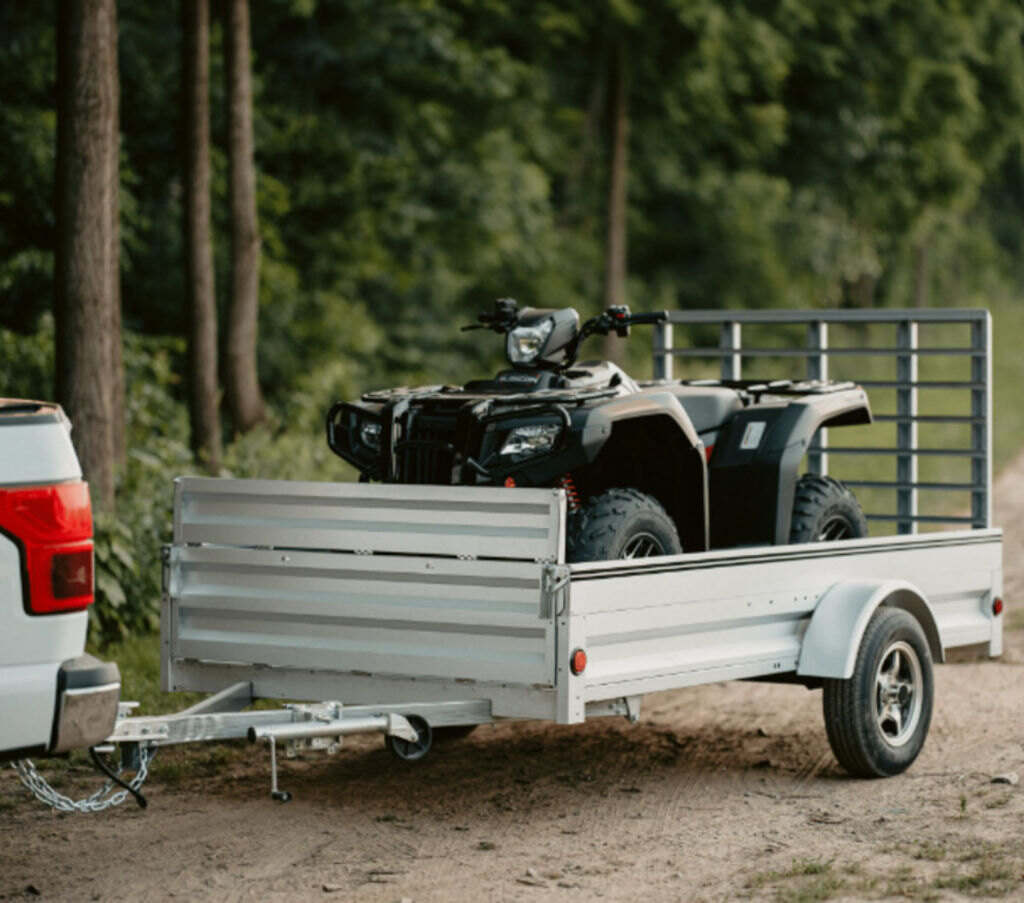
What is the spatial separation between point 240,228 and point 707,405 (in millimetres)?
11251

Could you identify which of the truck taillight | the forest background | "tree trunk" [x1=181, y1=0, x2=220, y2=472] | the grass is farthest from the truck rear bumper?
"tree trunk" [x1=181, y1=0, x2=220, y2=472]

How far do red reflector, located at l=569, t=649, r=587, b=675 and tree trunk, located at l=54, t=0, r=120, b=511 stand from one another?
6253 mm

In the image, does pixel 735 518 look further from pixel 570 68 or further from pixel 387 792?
pixel 570 68

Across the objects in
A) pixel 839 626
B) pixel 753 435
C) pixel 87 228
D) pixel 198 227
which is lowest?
pixel 839 626

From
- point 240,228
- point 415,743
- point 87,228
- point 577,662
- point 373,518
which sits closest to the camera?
point 577,662

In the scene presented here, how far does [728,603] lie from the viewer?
22.8 feet

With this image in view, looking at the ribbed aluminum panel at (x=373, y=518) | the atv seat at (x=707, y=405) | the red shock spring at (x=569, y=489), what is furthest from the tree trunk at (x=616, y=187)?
the ribbed aluminum panel at (x=373, y=518)

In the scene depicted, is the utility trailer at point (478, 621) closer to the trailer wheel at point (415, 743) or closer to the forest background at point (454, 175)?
the trailer wheel at point (415, 743)

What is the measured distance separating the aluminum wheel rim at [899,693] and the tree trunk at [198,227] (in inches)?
419

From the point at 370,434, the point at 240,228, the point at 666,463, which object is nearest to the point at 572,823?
the point at 666,463

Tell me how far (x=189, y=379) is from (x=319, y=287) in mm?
7534

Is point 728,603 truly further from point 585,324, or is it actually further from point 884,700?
point 585,324

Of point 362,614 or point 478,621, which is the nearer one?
point 478,621

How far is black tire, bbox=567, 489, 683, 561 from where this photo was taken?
6.90 metres
